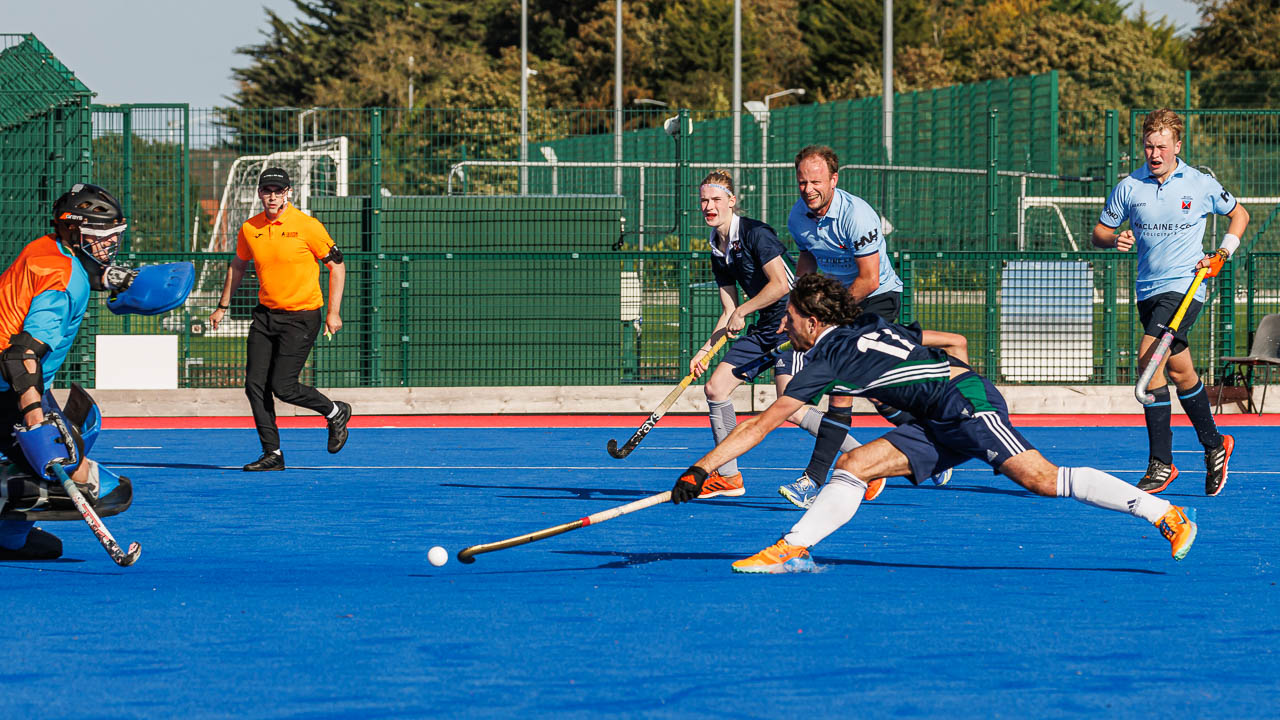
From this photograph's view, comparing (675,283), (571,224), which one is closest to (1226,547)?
(675,283)

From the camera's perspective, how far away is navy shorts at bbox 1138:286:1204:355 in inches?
380

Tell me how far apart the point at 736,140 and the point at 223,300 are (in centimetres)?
1347

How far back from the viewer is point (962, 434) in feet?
22.3

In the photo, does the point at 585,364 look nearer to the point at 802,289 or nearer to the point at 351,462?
the point at 351,462

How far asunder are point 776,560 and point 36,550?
3211 millimetres

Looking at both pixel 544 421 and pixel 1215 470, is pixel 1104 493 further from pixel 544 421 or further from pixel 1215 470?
pixel 544 421

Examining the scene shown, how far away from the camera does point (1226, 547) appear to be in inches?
307

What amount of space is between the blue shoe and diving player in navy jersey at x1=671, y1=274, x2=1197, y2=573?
1.96 m

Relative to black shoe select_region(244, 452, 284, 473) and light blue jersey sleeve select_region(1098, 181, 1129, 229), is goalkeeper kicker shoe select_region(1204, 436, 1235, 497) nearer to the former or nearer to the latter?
light blue jersey sleeve select_region(1098, 181, 1129, 229)

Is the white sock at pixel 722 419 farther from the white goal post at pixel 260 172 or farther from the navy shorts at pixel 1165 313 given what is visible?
the white goal post at pixel 260 172

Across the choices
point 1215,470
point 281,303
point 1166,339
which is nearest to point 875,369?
point 1166,339


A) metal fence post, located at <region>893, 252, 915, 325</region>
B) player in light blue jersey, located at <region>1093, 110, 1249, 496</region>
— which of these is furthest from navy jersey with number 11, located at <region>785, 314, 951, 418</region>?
metal fence post, located at <region>893, 252, 915, 325</region>

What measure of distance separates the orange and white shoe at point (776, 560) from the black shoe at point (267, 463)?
5025 millimetres

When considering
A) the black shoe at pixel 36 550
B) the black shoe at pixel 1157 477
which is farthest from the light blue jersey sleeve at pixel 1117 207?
the black shoe at pixel 36 550
